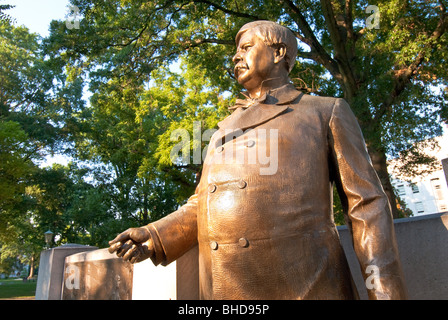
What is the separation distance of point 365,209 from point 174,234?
3.65 feet

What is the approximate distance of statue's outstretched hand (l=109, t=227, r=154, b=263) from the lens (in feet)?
7.36

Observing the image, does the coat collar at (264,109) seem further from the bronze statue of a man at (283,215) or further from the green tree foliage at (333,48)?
the green tree foliage at (333,48)

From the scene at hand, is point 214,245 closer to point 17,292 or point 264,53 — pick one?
point 264,53

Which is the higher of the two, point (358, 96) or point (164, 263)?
point (358, 96)

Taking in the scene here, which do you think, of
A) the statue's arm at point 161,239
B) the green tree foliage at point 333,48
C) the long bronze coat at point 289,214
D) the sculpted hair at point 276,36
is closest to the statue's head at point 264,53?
the sculpted hair at point 276,36

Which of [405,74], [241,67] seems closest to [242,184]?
[241,67]

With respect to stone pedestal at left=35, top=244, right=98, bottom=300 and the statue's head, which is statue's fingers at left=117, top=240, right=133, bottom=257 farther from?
stone pedestal at left=35, top=244, right=98, bottom=300

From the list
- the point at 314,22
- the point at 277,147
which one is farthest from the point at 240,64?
the point at 314,22

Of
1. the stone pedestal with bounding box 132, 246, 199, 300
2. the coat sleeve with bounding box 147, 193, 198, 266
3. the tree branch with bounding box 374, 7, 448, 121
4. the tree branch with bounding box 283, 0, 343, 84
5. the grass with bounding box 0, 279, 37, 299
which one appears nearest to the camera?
the coat sleeve with bounding box 147, 193, 198, 266

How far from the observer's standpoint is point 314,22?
1378 centimetres

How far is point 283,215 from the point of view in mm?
2035

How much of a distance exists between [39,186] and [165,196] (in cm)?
745

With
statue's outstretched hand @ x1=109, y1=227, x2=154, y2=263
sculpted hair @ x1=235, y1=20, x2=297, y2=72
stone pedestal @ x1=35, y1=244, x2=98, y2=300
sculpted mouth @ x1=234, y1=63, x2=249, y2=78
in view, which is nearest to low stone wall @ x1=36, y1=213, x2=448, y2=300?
statue's outstretched hand @ x1=109, y1=227, x2=154, y2=263

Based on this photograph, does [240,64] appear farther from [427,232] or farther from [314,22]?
[314,22]
